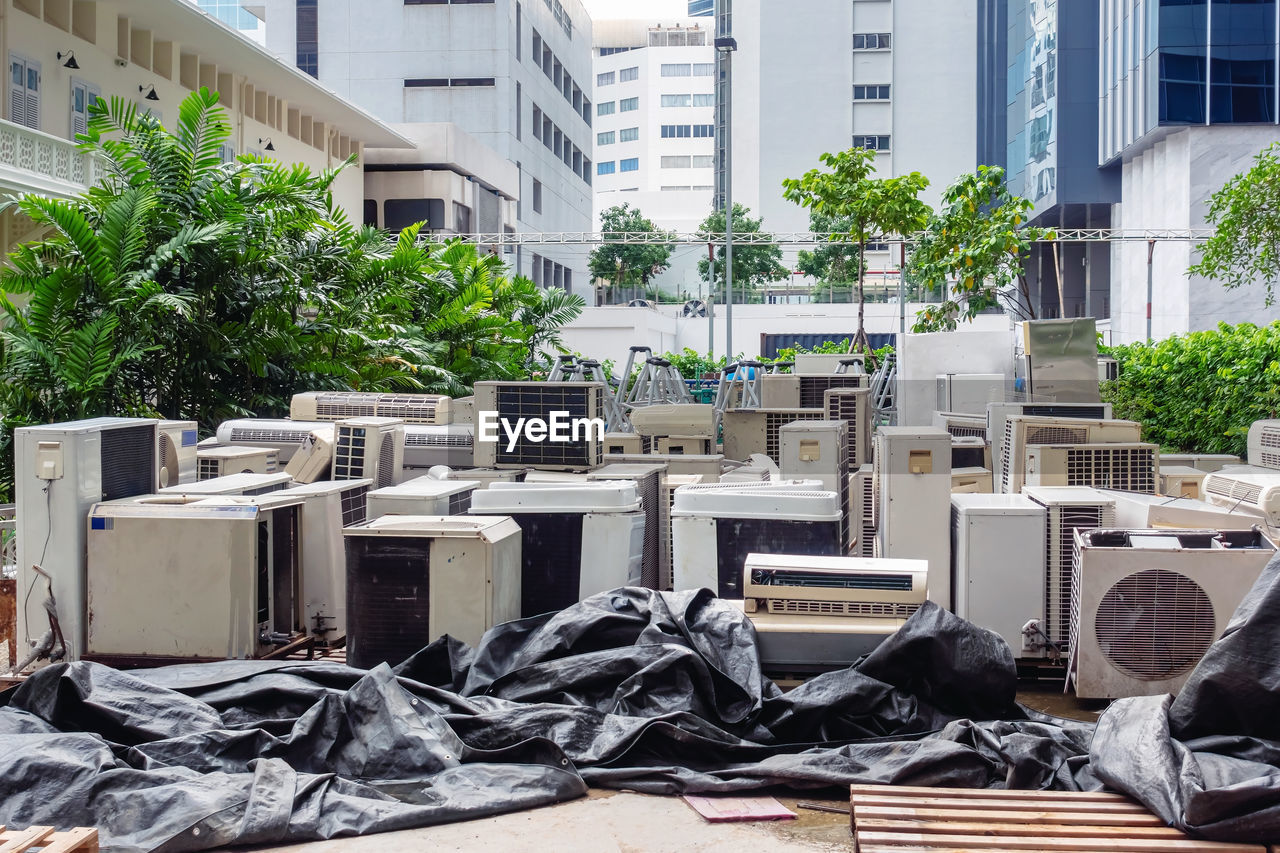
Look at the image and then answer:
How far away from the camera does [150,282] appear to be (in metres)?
9.62

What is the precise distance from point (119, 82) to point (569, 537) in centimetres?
1928

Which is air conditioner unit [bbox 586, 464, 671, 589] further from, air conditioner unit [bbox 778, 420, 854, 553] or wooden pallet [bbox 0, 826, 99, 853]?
wooden pallet [bbox 0, 826, 99, 853]

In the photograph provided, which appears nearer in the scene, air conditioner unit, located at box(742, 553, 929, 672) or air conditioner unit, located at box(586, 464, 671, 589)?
air conditioner unit, located at box(742, 553, 929, 672)

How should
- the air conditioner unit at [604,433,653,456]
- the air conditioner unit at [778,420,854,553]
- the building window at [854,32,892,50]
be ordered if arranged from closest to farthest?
the air conditioner unit at [778,420,854,553]
the air conditioner unit at [604,433,653,456]
the building window at [854,32,892,50]

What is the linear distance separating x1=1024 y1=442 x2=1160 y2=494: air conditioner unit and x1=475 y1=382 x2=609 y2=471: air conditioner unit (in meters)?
2.76

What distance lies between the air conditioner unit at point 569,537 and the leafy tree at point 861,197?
43.8 ft

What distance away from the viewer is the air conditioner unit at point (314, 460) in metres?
7.09

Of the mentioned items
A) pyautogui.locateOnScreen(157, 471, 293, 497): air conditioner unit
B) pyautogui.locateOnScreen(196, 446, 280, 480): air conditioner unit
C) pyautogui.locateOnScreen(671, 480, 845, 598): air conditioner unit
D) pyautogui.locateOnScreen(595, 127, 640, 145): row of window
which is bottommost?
pyautogui.locateOnScreen(671, 480, 845, 598): air conditioner unit

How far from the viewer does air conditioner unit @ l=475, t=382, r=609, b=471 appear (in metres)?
7.13

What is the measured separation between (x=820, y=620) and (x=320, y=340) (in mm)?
7995

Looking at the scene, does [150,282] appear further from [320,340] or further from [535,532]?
[535,532]

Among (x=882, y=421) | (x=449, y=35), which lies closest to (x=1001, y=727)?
(x=882, y=421)

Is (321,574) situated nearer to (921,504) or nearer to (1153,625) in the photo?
(921,504)

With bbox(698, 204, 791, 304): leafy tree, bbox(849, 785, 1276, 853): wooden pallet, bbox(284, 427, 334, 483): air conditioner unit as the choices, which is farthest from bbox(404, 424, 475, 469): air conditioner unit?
bbox(698, 204, 791, 304): leafy tree
